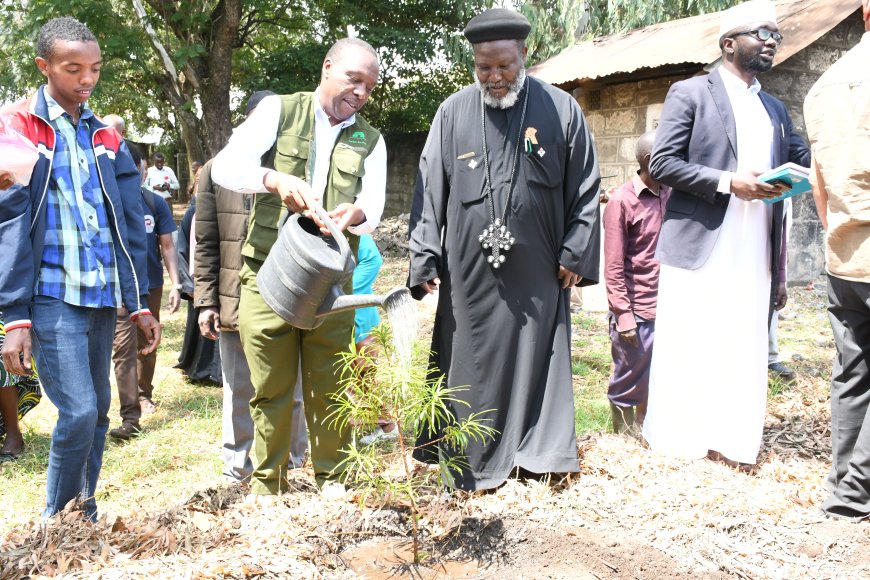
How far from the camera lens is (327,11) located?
2019 centimetres

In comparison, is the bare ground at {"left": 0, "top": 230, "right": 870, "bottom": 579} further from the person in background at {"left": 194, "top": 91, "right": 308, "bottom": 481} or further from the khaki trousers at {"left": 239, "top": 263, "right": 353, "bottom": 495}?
the person in background at {"left": 194, "top": 91, "right": 308, "bottom": 481}

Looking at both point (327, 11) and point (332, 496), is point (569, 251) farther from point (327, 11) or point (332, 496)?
point (327, 11)

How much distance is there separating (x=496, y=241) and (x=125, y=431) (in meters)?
3.13

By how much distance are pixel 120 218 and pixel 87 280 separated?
13.1 inches


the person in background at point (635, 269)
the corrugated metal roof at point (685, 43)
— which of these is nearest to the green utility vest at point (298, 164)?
the person in background at point (635, 269)

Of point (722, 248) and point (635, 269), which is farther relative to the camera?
point (635, 269)

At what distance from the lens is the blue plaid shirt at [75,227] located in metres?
3.24

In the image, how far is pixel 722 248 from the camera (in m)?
4.25

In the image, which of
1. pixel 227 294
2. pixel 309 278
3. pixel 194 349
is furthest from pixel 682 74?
pixel 309 278

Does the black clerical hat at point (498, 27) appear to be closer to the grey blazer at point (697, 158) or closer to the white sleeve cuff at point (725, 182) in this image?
the grey blazer at point (697, 158)

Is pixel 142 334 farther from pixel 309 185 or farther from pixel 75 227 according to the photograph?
pixel 309 185

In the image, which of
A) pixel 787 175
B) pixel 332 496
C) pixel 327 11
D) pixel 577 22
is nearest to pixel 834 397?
pixel 787 175

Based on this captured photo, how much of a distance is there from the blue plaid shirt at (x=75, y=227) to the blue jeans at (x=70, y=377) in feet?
0.24

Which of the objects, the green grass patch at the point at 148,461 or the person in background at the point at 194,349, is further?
the person in background at the point at 194,349
